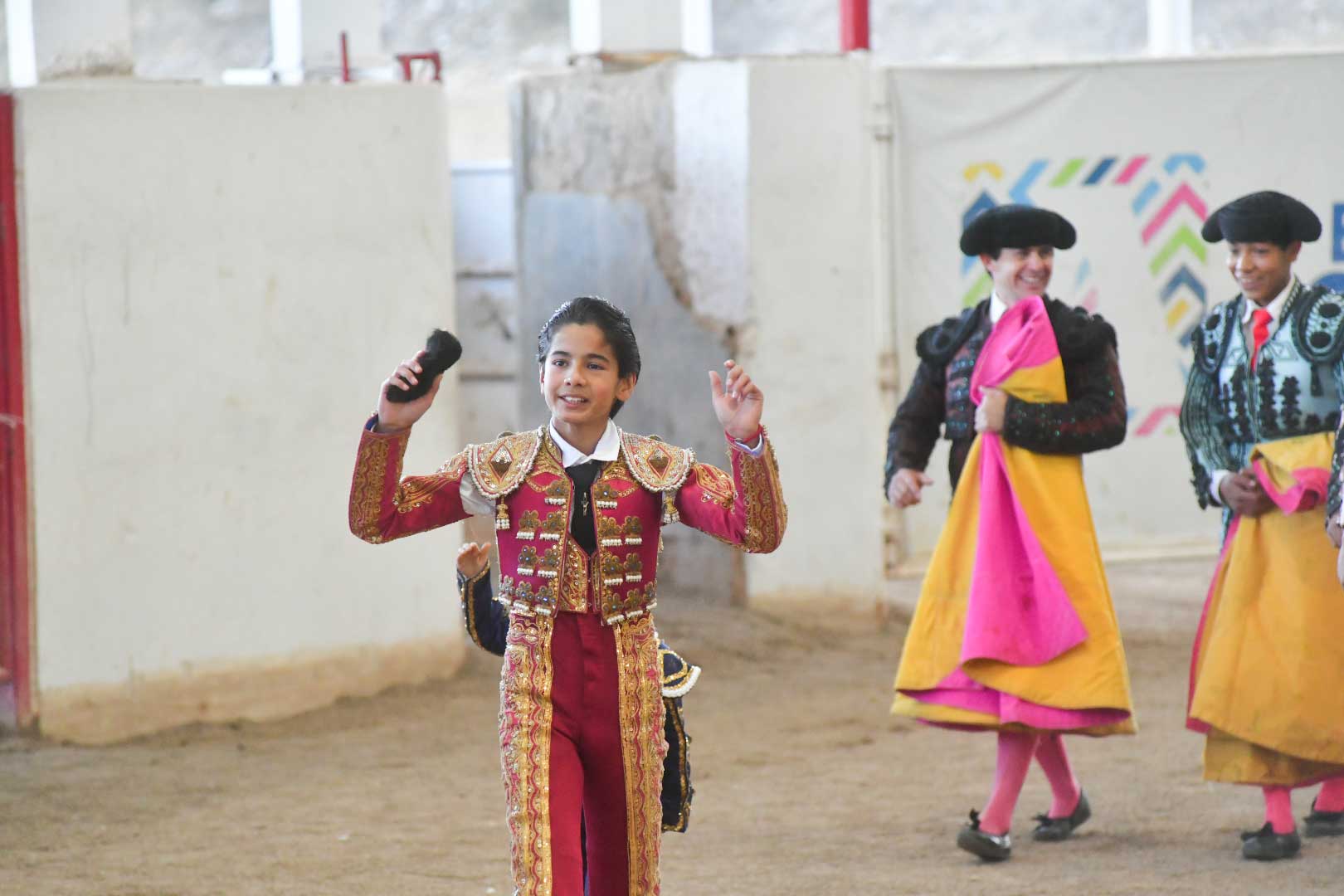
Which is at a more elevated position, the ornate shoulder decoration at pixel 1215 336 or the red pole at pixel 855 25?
the red pole at pixel 855 25

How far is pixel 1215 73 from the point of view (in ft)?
29.4

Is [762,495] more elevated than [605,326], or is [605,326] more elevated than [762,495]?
[605,326]

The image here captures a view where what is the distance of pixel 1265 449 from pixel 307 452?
12.2ft

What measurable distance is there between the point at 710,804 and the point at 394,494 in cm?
280

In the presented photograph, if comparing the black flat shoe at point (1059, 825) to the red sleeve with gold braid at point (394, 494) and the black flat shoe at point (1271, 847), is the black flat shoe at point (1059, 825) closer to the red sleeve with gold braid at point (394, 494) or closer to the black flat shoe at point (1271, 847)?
the black flat shoe at point (1271, 847)

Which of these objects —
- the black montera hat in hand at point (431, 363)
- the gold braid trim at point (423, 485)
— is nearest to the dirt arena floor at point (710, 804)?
the gold braid trim at point (423, 485)

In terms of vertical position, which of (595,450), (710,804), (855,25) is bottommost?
(710,804)

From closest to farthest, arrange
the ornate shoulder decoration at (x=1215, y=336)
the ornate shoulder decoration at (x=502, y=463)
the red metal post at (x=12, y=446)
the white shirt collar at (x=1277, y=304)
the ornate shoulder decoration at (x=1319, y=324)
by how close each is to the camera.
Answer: the ornate shoulder decoration at (x=502, y=463) → the ornate shoulder decoration at (x=1319, y=324) → the white shirt collar at (x=1277, y=304) → the ornate shoulder decoration at (x=1215, y=336) → the red metal post at (x=12, y=446)

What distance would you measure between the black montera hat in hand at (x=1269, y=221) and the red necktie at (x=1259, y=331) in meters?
0.19

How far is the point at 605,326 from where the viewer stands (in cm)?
364

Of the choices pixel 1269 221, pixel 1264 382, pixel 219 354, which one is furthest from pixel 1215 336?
pixel 219 354

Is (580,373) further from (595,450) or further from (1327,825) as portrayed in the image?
(1327,825)

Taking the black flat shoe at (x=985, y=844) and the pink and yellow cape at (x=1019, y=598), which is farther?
the black flat shoe at (x=985, y=844)

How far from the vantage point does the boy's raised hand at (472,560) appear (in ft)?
12.2
